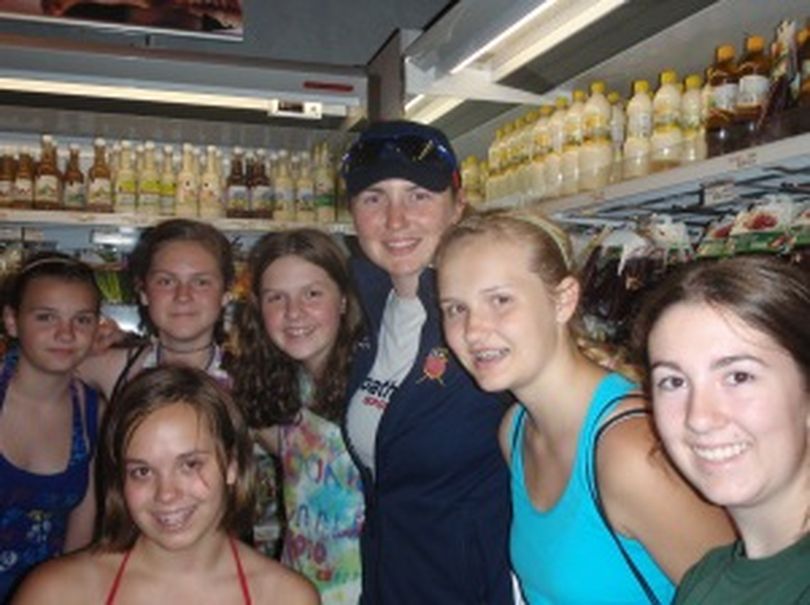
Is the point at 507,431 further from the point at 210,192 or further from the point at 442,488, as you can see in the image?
the point at 210,192

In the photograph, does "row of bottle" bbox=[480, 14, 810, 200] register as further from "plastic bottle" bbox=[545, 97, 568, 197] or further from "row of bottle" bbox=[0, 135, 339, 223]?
"row of bottle" bbox=[0, 135, 339, 223]

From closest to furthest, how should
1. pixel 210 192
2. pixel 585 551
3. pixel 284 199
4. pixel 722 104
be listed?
pixel 585 551 < pixel 722 104 < pixel 210 192 < pixel 284 199

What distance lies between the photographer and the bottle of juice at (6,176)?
379 centimetres

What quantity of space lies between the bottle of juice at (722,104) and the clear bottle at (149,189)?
8.18 ft

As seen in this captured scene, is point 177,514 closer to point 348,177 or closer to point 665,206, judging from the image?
point 348,177

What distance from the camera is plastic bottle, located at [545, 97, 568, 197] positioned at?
3031mm

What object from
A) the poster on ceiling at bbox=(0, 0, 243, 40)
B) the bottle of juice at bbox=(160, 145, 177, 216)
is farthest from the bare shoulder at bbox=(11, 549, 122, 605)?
the poster on ceiling at bbox=(0, 0, 243, 40)

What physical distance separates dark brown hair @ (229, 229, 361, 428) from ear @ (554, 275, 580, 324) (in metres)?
0.89

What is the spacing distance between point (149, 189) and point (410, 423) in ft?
7.54

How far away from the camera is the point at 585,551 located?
153cm

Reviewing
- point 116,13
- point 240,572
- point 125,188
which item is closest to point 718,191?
point 240,572

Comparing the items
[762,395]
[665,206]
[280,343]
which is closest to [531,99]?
[665,206]

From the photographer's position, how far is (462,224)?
1.87m

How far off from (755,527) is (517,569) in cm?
66
